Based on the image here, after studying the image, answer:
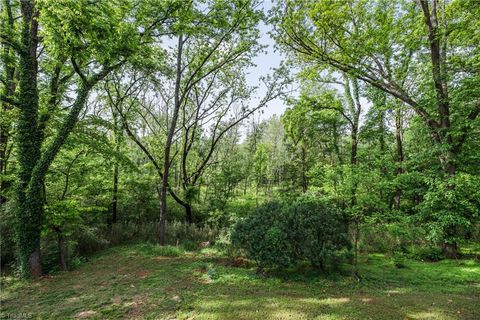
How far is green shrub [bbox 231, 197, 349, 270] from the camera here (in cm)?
498

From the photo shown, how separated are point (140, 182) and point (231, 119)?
6.32 meters

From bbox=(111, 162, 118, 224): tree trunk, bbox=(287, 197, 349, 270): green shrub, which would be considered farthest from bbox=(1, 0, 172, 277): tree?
bbox=(287, 197, 349, 270): green shrub

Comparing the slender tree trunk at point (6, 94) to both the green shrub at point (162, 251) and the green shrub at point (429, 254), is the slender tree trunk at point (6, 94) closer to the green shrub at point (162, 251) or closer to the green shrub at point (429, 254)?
the green shrub at point (162, 251)

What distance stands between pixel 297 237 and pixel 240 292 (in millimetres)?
1725

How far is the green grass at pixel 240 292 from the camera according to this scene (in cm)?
349

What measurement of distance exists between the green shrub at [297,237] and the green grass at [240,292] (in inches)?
17.4

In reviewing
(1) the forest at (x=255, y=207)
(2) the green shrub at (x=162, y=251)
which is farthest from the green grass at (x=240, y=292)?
(2) the green shrub at (x=162, y=251)

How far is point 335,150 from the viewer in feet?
44.1

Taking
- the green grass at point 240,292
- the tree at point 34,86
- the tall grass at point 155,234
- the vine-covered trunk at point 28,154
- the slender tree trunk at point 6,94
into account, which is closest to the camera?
the green grass at point 240,292

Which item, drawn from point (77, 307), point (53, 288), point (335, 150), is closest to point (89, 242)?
point (53, 288)

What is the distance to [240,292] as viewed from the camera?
4.32 metres

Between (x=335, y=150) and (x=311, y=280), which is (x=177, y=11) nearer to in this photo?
(x=311, y=280)

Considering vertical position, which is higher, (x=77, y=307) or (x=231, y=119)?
(x=231, y=119)

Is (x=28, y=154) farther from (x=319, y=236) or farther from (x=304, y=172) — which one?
(x=304, y=172)
